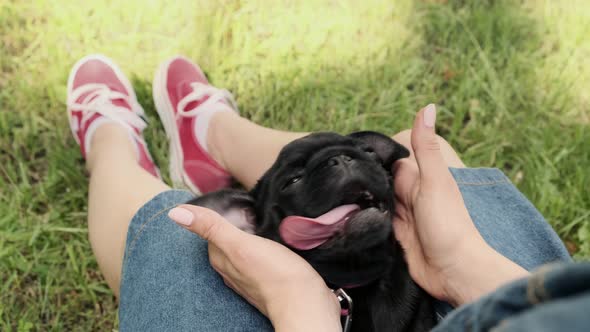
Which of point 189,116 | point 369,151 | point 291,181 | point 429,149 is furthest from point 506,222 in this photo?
point 189,116

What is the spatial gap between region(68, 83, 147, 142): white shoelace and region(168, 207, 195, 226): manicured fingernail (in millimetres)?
1471

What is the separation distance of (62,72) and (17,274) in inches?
50.0

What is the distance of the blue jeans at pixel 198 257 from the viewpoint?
1769mm

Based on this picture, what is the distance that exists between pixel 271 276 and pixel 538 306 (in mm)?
1050

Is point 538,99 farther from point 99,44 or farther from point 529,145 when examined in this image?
point 99,44

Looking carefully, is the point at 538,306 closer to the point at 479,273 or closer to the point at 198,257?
the point at 479,273

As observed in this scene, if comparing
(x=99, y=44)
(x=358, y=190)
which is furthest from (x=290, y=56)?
(x=358, y=190)

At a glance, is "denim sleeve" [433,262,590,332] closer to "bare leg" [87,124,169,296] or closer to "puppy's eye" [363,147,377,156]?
"puppy's eye" [363,147,377,156]

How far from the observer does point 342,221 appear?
1812 mm

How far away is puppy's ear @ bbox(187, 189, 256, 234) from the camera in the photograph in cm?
198

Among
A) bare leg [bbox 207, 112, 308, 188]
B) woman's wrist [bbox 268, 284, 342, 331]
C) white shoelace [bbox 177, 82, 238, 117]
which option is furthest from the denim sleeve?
white shoelace [bbox 177, 82, 238, 117]

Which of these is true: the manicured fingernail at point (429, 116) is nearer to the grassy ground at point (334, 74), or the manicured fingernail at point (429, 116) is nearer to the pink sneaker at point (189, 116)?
the grassy ground at point (334, 74)

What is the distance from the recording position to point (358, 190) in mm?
1834

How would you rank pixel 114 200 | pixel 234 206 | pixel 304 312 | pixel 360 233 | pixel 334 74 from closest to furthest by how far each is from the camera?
pixel 304 312, pixel 360 233, pixel 234 206, pixel 114 200, pixel 334 74
